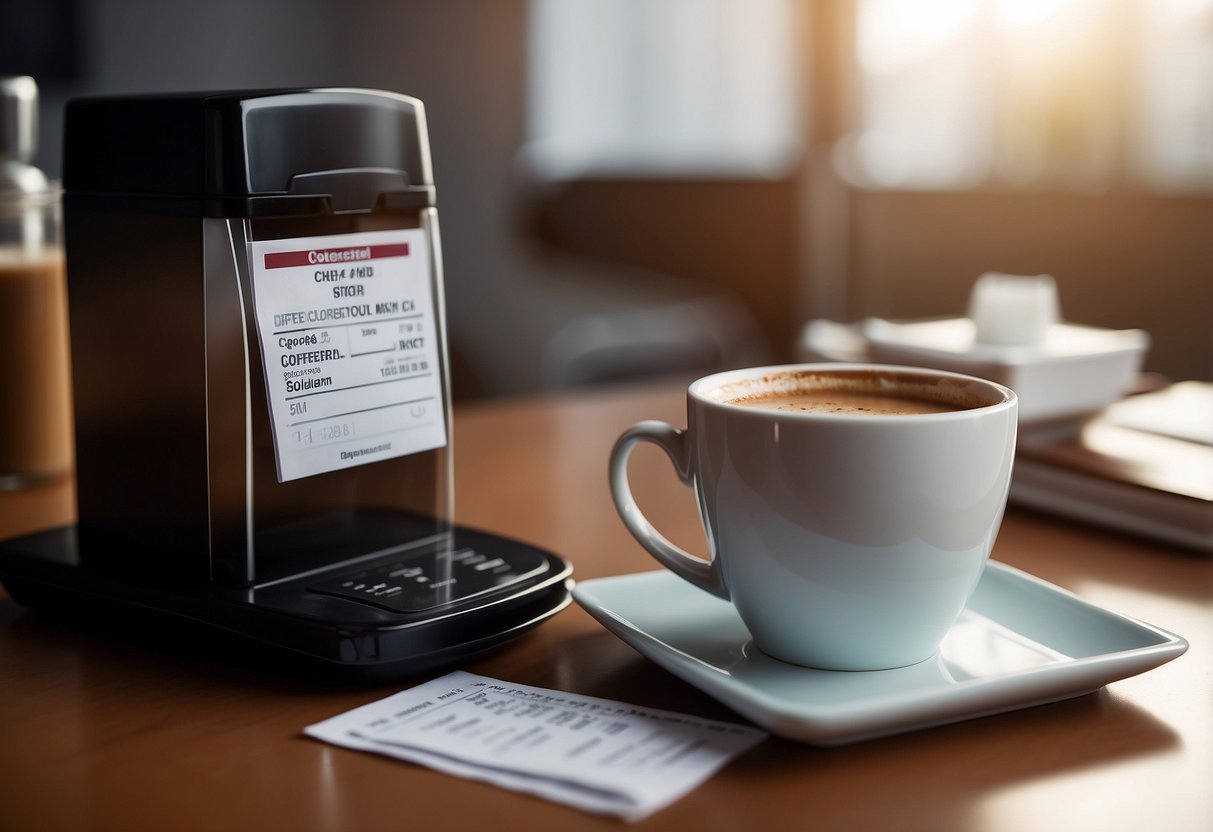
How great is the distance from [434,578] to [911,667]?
0.23 m

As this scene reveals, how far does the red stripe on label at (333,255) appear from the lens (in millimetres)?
560

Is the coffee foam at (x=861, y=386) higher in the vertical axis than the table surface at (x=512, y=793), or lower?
higher

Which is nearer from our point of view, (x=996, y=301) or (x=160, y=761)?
(x=160, y=761)

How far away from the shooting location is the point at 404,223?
2.06 ft

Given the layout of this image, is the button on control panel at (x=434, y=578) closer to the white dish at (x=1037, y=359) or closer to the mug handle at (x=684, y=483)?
the mug handle at (x=684, y=483)

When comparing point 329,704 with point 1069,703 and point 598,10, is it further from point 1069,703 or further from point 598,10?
point 598,10

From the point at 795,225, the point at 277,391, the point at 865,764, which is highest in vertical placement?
the point at 795,225

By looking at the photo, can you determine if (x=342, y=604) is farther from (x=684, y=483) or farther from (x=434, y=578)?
(x=684, y=483)

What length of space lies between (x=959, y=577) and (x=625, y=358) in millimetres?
1861

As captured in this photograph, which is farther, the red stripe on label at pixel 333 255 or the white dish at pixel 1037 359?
the white dish at pixel 1037 359

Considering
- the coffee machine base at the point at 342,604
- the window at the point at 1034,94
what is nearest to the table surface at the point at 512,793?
the coffee machine base at the point at 342,604

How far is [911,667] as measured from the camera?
52cm

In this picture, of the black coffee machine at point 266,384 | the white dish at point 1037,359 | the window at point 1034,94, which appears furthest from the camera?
the window at point 1034,94

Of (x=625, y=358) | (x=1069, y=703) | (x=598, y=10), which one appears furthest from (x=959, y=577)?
(x=598, y=10)
